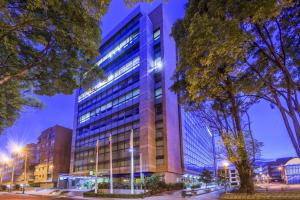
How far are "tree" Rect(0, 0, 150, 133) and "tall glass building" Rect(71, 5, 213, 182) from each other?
35.7 meters

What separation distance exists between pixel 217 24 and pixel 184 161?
52.1 meters

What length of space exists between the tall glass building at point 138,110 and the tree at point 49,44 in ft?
117

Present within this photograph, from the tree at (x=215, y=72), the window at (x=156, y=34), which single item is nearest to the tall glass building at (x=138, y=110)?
the window at (x=156, y=34)

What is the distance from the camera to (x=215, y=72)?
13789 millimetres

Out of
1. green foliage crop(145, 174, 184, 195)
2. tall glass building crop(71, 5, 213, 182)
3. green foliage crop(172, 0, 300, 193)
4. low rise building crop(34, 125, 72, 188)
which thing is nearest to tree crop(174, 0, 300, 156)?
green foliage crop(172, 0, 300, 193)

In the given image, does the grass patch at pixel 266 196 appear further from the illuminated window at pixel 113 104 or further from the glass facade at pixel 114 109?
the illuminated window at pixel 113 104

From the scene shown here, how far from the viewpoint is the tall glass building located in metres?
51.8

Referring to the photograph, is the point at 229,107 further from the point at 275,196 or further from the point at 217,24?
the point at 217,24

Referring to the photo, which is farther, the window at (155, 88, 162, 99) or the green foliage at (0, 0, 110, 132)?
the window at (155, 88, 162, 99)

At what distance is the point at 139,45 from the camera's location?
6003 centimetres

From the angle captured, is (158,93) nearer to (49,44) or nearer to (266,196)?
(266,196)

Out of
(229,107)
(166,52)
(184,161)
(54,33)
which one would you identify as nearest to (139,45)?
(166,52)

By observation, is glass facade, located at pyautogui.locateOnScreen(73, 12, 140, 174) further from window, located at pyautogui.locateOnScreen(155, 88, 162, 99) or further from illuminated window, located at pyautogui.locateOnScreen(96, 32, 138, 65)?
window, located at pyautogui.locateOnScreen(155, 88, 162, 99)

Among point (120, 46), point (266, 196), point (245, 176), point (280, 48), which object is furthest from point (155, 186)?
point (120, 46)
